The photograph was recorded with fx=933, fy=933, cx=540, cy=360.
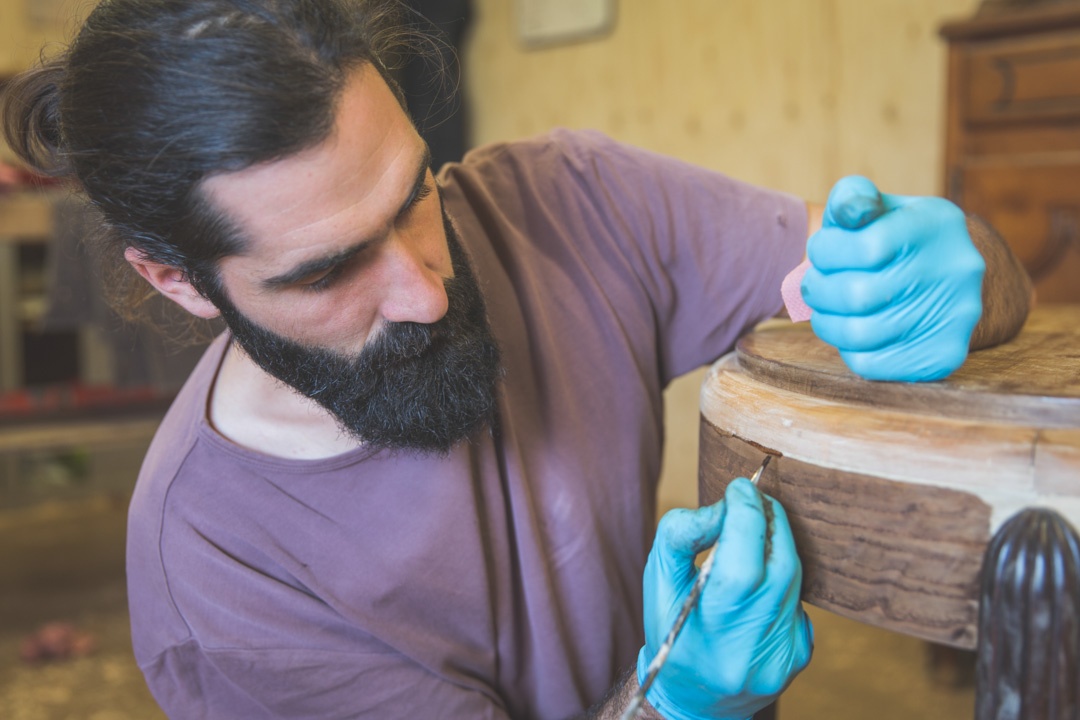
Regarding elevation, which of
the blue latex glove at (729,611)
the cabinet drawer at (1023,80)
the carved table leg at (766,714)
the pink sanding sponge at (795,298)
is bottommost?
the carved table leg at (766,714)

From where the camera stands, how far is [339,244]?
83cm

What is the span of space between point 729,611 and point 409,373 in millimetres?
440

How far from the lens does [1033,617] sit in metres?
0.53

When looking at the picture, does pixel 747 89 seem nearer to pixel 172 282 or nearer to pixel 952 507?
pixel 172 282

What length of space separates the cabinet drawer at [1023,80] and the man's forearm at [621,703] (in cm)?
153

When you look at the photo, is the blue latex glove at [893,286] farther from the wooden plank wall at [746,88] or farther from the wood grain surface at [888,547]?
the wooden plank wall at [746,88]

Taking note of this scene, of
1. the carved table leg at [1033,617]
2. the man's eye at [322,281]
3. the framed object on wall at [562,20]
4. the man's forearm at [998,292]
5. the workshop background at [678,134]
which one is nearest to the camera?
the carved table leg at [1033,617]

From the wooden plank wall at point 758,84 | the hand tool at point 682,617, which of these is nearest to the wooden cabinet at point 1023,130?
the wooden plank wall at point 758,84

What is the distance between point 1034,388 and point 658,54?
2854mm

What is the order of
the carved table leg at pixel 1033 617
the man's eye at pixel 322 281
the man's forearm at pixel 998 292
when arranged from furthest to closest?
1. the man's eye at pixel 322 281
2. the man's forearm at pixel 998 292
3. the carved table leg at pixel 1033 617

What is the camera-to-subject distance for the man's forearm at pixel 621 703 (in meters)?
0.77

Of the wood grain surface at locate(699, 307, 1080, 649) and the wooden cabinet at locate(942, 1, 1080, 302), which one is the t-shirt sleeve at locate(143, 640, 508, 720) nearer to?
the wood grain surface at locate(699, 307, 1080, 649)

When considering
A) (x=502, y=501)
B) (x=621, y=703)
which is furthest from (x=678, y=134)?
(x=621, y=703)

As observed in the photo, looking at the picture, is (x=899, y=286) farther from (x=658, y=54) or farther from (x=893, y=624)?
Result: (x=658, y=54)
